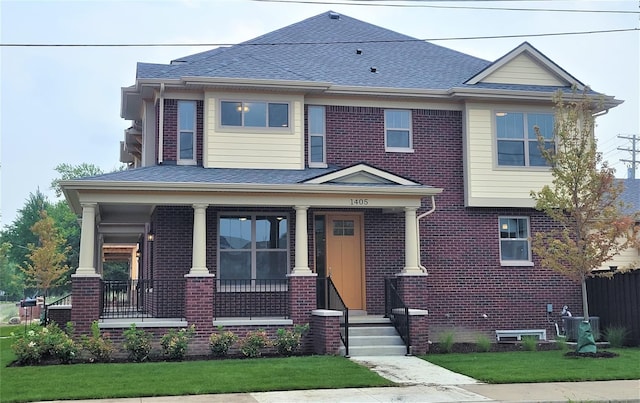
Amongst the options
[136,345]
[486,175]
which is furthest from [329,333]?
[486,175]

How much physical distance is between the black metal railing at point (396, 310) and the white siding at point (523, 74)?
6336 millimetres

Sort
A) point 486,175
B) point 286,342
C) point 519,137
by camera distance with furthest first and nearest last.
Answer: point 519,137
point 486,175
point 286,342

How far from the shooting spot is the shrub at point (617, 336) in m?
16.6

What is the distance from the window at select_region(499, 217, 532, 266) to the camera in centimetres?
1878

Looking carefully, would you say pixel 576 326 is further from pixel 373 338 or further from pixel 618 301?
pixel 373 338

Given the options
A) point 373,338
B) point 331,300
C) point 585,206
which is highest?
point 585,206

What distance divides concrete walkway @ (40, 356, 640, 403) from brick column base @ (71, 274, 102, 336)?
4.87 meters

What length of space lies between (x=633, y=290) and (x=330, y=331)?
24.8 ft

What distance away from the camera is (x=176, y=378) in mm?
11461

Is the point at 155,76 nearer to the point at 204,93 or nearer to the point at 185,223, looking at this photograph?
the point at 204,93

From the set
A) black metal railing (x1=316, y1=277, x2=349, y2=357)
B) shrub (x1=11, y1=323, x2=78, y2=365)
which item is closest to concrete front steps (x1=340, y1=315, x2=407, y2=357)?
black metal railing (x1=316, y1=277, x2=349, y2=357)

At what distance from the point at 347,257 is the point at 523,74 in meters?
7.04

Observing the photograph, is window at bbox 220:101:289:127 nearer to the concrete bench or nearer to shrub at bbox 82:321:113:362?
shrub at bbox 82:321:113:362

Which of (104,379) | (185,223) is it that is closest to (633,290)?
(185,223)
